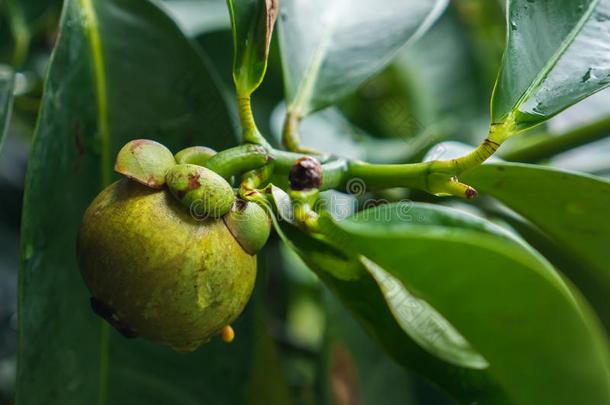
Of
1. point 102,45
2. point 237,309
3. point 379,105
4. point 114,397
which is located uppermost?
point 102,45

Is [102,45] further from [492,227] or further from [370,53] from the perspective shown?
[492,227]

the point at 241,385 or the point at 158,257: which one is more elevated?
the point at 158,257

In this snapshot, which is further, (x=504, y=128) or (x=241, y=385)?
(x=241, y=385)

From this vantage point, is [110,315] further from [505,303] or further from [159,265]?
[505,303]

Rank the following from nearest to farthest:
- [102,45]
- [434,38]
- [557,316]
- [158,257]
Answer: [557,316], [158,257], [102,45], [434,38]

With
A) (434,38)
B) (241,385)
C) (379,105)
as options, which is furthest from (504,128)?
(434,38)

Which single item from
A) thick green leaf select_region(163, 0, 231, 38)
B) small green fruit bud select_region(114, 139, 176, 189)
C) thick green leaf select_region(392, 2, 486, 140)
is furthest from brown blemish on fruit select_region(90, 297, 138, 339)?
thick green leaf select_region(392, 2, 486, 140)

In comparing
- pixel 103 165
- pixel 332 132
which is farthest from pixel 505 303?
pixel 332 132
